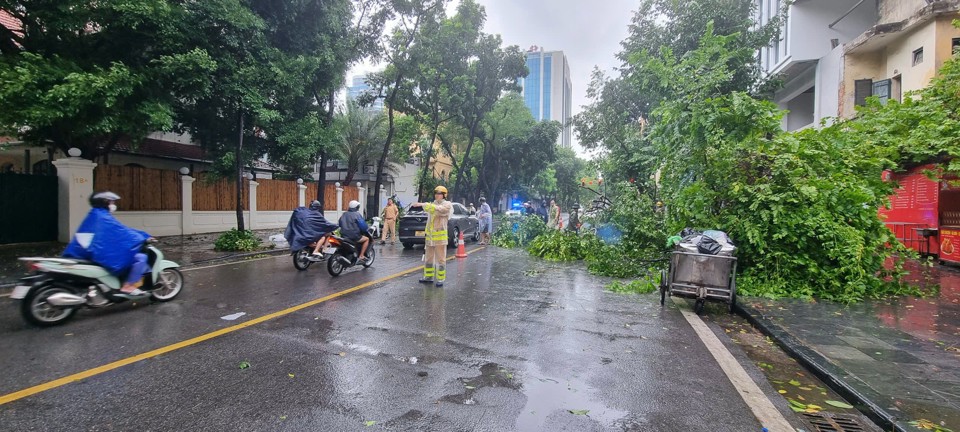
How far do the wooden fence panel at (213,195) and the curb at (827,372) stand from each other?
56.8 ft

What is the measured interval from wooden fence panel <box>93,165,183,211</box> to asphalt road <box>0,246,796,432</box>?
9.34m

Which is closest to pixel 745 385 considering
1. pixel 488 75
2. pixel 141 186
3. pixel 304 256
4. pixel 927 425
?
pixel 927 425

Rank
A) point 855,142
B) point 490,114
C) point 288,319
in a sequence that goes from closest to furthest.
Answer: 1. point 288,319
2. point 855,142
3. point 490,114

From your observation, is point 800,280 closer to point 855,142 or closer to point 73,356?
point 855,142

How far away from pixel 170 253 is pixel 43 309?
8.14 m

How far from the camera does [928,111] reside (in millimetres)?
9875

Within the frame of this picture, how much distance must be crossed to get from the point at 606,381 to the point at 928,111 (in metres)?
10.7

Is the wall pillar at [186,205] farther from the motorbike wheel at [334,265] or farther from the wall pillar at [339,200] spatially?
the motorbike wheel at [334,265]

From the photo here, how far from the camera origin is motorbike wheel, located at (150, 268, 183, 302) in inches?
266

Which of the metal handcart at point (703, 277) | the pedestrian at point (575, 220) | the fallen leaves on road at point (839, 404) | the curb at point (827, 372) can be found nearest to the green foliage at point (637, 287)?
the metal handcart at point (703, 277)

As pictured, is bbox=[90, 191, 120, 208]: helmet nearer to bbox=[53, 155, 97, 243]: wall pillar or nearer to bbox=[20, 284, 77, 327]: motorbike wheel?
bbox=[20, 284, 77, 327]: motorbike wheel

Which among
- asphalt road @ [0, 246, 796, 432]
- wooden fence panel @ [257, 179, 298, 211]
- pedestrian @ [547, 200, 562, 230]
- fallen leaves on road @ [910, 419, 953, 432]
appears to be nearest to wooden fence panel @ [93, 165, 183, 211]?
wooden fence panel @ [257, 179, 298, 211]

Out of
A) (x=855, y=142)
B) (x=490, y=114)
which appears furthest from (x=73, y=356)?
(x=490, y=114)

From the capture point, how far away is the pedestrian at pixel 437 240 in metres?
8.41
